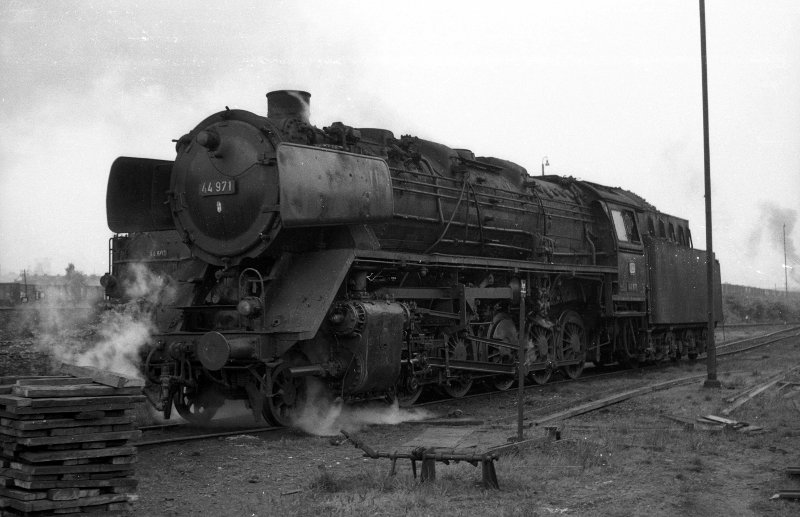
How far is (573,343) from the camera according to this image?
15.7 m

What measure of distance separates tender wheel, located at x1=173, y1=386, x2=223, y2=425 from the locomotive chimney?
11.3 feet

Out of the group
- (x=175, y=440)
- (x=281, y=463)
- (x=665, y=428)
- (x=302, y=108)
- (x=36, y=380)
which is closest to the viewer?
(x=36, y=380)

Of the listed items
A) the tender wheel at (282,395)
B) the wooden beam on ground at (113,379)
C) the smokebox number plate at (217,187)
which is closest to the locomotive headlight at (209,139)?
the smokebox number plate at (217,187)

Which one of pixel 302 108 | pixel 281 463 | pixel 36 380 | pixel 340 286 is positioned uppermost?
pixel 302 108

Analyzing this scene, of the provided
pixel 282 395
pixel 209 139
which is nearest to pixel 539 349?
pixel 282 395

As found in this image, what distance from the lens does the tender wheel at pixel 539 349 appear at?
45.8 feet

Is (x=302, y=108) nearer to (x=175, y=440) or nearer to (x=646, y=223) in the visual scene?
(x=175, y=440)

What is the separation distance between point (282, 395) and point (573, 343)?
7915 mm

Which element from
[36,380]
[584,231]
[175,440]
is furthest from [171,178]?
[584,231]

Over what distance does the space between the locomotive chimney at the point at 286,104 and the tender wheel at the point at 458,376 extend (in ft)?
13.2

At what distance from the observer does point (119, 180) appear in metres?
10.6

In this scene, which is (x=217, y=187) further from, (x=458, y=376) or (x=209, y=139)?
(x=458, y=376)

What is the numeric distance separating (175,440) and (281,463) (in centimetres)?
159

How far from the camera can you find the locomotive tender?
927 cm
